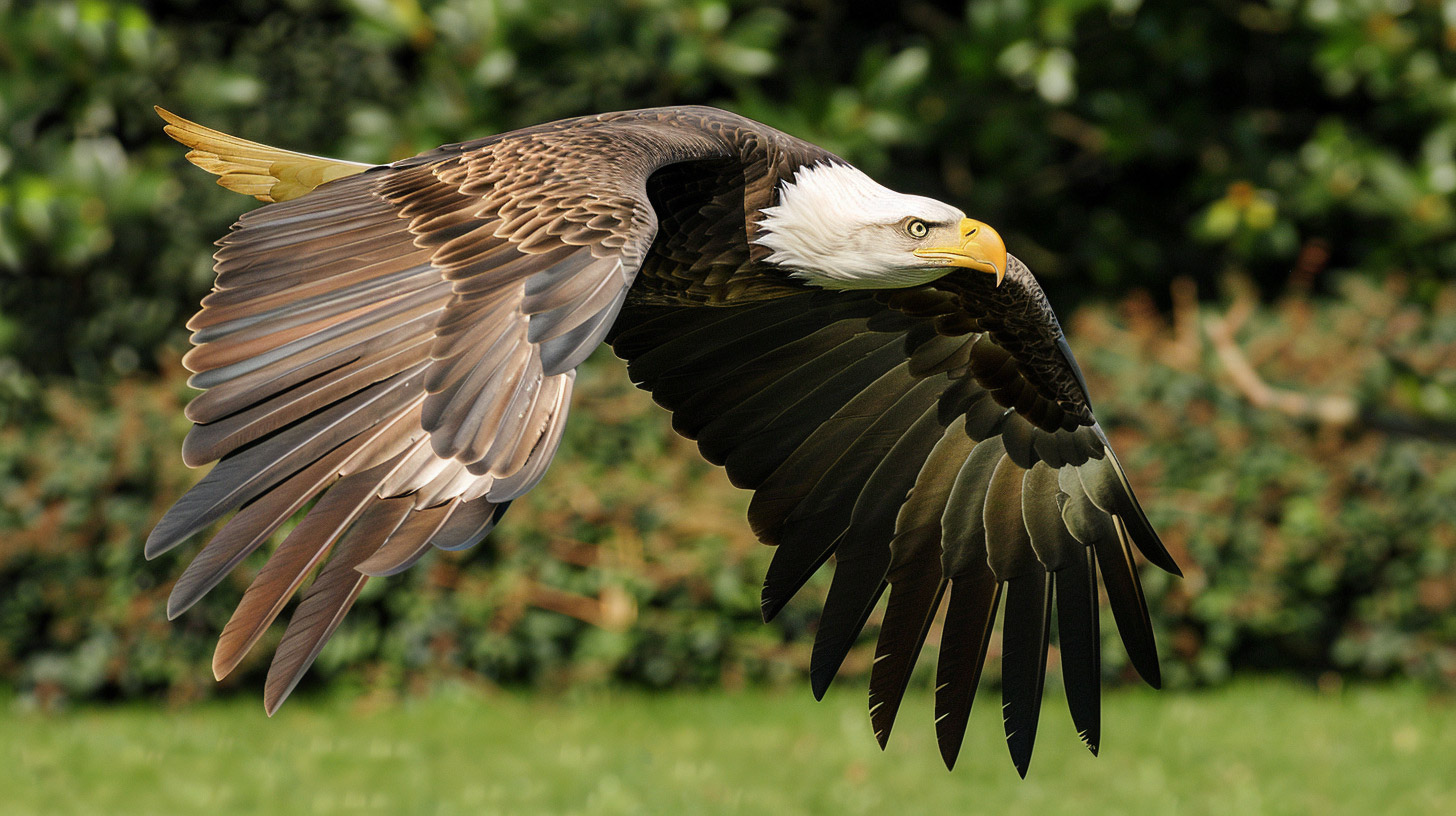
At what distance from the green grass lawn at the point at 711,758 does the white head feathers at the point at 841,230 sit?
2.08 metres

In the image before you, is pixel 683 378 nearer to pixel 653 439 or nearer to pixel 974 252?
pixel 974 252

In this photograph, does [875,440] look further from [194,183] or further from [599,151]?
[194,183]

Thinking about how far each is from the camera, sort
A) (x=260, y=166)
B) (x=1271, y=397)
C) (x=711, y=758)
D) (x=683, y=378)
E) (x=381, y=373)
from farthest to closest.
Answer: (x=1271, y=397)
(x=711, y=758)
(x=683, y=378)
(x=260, y=166)
(x=381, y=373)

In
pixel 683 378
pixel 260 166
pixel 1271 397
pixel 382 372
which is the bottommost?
pixel 1271 397

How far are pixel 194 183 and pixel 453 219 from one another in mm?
5381

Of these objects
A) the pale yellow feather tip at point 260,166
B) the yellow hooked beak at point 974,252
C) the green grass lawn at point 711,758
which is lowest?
the green grass lawn at point 711,758

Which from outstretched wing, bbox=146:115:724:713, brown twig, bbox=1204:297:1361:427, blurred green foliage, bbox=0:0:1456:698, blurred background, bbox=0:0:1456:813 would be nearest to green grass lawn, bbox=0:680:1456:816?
blurred background, bbox=0:0:1456:813

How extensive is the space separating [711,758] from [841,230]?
2511mm

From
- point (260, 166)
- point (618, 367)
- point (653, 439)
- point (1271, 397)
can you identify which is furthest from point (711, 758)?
point (260, 166)

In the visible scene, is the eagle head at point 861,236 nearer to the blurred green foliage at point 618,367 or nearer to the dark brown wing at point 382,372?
the dark brown wing at point 382,372

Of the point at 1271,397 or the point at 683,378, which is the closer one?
the point at 683,378

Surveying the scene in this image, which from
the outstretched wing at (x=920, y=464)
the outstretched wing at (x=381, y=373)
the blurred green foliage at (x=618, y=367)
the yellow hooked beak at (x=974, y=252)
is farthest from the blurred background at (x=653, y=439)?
the outstretched wing at (x=381, y=373)

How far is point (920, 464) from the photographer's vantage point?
3.56 meters

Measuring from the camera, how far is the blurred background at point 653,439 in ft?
18.0
